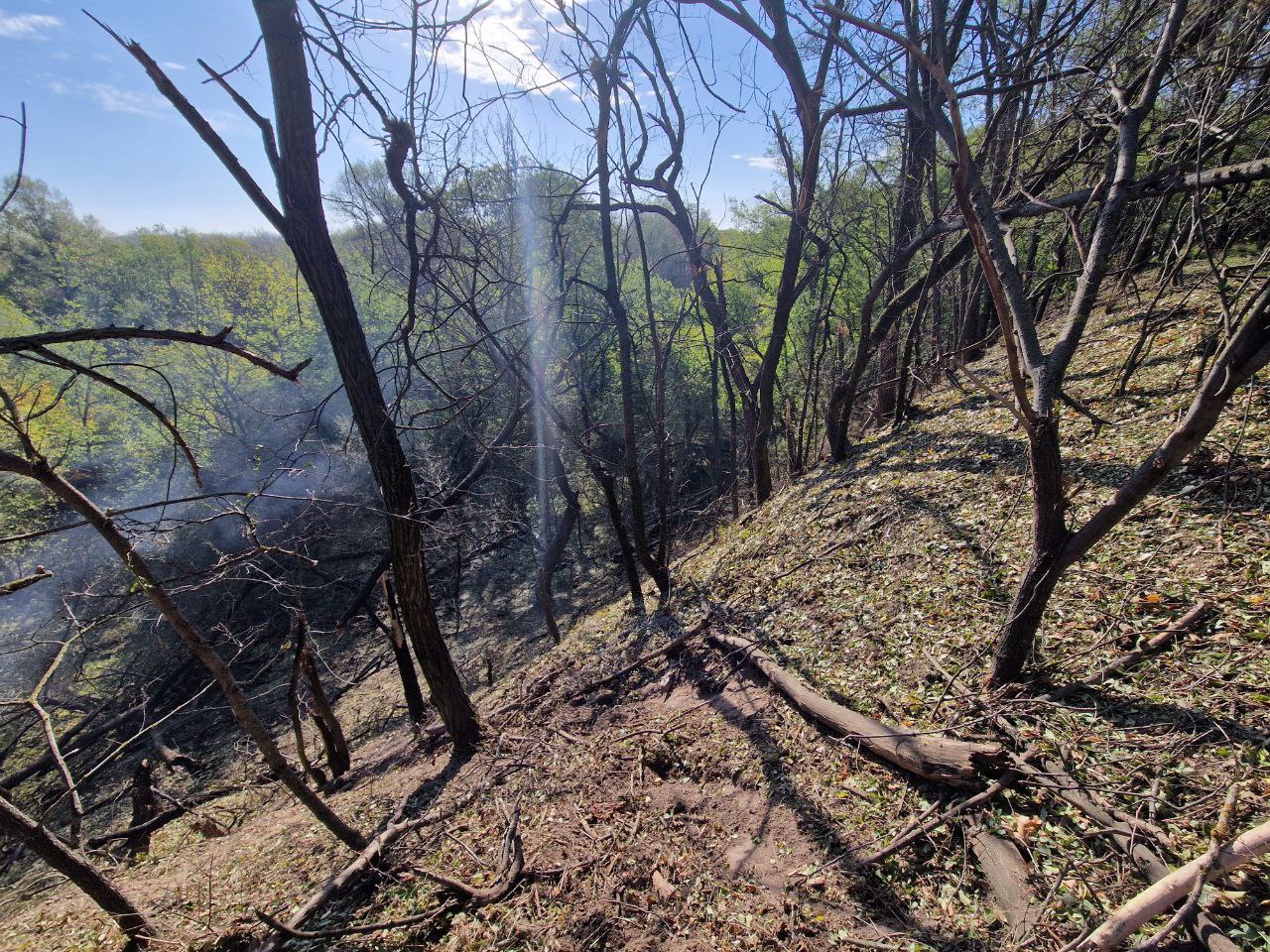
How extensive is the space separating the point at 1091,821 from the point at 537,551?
8.63 meters

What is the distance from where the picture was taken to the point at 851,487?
253 inches

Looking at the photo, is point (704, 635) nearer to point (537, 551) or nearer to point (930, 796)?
point (930, 796)

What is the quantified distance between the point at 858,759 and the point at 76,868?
14.6ft

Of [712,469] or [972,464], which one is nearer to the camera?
[972,464]

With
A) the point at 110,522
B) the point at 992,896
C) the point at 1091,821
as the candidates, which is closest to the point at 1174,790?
the point at 1091,821

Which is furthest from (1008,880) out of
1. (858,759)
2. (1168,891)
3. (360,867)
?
(360,867)

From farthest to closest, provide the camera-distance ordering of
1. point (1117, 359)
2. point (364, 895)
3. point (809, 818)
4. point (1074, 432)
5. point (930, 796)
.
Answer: point (1117, 359)
point (1074, 432)
point (364, 895)
point (809, 818)
point (930, 796)

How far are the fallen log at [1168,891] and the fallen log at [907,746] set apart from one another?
0.83 meters

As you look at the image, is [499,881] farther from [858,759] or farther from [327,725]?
[327,725]

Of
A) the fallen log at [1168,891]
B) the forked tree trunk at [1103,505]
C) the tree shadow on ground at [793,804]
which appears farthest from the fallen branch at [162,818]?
the forked tree trunk at [1103,505]

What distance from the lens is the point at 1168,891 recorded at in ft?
5.52

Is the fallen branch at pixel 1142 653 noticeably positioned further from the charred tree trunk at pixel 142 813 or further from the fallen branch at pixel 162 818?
the charred tree trunk at pixel 142 813

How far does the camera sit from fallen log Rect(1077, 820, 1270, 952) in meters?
1.59

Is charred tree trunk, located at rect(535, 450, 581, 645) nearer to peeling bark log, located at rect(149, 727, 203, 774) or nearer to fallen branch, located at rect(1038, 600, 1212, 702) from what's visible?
peeling bark log, located at rect(149, 727, 203, 774)
